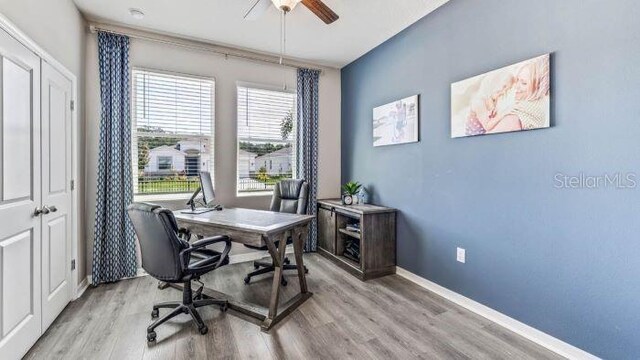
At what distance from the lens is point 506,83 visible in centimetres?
226

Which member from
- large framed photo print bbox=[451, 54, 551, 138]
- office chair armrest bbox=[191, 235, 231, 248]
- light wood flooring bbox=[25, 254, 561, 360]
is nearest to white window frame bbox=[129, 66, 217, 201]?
light wood flooring bbox=[25, 254, 561, 360]

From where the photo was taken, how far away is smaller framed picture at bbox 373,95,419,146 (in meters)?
3.19

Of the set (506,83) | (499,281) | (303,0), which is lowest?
(499,281)

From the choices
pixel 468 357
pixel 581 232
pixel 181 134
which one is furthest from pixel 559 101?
pixel 181 134

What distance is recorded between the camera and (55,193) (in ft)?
7.63

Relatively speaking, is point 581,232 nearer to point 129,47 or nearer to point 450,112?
point 450,112

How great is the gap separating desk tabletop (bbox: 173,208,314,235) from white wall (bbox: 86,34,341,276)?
0.91 meters

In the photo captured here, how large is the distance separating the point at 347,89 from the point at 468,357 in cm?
359

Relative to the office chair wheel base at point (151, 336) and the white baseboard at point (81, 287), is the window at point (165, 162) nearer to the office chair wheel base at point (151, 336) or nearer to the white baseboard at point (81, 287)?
the white baseboard at point (81, 287)

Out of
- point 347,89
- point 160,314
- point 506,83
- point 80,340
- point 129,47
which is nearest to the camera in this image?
→ point 80,340

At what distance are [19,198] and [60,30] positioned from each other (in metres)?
1.49

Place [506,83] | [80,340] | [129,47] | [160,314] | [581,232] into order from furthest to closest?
[129,47] < [160,314] < [506,83] < [80,340] < [581,232]

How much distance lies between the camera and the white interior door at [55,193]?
215 cm

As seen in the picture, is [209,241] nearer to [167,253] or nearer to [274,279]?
[167,253]
